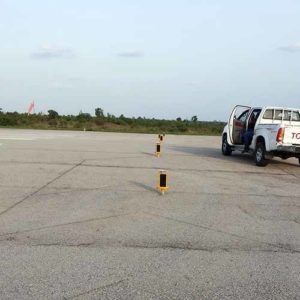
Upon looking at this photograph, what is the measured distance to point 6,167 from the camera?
13438mm

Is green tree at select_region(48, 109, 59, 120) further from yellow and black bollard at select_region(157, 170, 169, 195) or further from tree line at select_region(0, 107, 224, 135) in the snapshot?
yellow and black bollard at select_region(157, 170, 169, 195)

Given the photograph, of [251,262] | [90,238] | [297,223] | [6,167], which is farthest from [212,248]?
[6,167]

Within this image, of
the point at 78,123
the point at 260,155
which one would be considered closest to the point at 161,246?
the point at 260,155

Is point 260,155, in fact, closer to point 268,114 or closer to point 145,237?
point 268,114

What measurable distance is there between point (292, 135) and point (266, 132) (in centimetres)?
105

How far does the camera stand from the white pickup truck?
14.7m

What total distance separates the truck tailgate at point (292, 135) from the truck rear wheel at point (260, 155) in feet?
3.76

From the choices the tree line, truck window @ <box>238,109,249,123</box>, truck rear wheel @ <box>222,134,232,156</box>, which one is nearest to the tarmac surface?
truck window @ <box>238,109,249,123</box>

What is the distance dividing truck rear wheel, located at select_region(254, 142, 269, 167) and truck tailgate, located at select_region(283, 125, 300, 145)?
3.76 ft

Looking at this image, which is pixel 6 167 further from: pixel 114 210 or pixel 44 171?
pixel 114 210

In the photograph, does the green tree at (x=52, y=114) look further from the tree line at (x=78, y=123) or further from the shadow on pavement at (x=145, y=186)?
the shadow on pavement at (x=145, y=186)

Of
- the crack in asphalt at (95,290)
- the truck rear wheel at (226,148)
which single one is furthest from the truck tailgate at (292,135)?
the crack in asphalt at (95,290)

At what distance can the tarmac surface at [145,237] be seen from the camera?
14.8 ft

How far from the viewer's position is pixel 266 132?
50.8 feet
